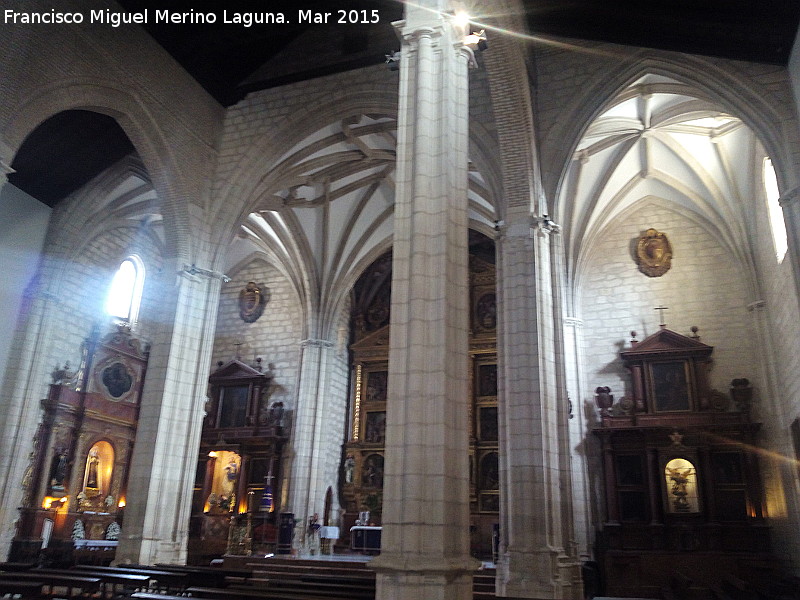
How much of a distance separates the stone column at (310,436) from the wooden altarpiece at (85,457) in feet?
15.5

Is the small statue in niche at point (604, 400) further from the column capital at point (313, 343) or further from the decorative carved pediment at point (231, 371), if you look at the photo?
the decorative carved pediment at point (231, 371)

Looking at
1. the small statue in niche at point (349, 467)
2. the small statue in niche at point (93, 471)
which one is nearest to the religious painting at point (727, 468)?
the small statue in niche at point (349, 467)

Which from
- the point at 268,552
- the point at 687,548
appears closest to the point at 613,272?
the point at 687,548

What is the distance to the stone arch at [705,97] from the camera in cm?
1145

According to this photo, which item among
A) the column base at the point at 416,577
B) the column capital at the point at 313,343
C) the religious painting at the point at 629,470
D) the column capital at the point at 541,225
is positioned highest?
the column capital at the point at 313,343

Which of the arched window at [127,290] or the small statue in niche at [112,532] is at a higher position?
the arched window at [127,290]

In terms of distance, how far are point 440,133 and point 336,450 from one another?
1649 cm

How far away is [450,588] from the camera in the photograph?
5.71 metres

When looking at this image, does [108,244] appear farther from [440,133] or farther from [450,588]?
[450,588]

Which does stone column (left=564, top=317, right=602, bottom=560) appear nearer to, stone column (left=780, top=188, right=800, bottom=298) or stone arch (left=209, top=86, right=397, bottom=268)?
stone column (left=780, top=188, right=800, bottom=298)

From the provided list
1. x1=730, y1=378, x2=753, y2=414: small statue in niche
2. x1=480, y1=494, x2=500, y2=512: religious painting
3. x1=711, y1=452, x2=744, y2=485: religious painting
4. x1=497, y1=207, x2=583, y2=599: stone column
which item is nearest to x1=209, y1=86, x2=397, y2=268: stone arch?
x1=497, y1=207, x2=583, y2=599: stone column

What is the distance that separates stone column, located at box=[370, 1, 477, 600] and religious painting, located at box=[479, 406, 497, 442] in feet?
48.4

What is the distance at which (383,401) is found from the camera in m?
22.5

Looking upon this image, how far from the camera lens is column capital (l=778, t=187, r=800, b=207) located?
10906 millimetres
